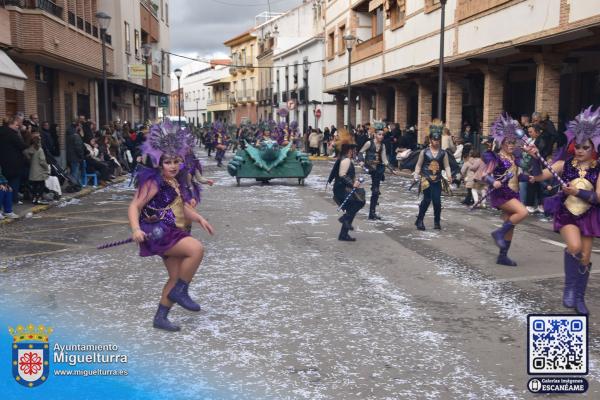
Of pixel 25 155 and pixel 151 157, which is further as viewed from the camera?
pixel 25 155

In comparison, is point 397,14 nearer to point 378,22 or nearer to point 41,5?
point 378,22

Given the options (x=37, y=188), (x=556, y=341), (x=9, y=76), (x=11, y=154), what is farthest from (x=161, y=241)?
(x=9, y=76)

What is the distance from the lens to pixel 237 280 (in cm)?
726

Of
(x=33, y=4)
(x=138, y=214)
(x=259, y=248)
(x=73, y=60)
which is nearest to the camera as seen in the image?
(x=138, y=214)

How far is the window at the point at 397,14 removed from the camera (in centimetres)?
2669

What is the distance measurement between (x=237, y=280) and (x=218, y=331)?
6.01 ft

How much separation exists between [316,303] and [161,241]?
173 cm

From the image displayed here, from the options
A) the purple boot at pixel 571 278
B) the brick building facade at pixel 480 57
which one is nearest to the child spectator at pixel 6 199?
the purple boot at pixel 571 278

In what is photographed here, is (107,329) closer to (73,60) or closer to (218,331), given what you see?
(218,331)

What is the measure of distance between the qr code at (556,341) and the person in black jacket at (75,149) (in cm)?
1470

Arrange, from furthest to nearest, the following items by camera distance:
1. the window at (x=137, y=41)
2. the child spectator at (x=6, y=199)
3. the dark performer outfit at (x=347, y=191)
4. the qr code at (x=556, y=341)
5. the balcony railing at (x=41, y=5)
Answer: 1. the window at (x=137, y=41)
2. the balcony railing at (x=41, y=5)
3. the child spectator at (x=6, y=199)
4. the dark performer outfit at (x=347, y=191)
5. the qr code at (x=556, y=341)

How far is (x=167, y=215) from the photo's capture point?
5.50 meters

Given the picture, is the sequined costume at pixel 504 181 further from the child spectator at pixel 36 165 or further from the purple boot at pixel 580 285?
the child spectator at pixel 36 165

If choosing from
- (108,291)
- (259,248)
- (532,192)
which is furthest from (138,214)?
(532,192)
